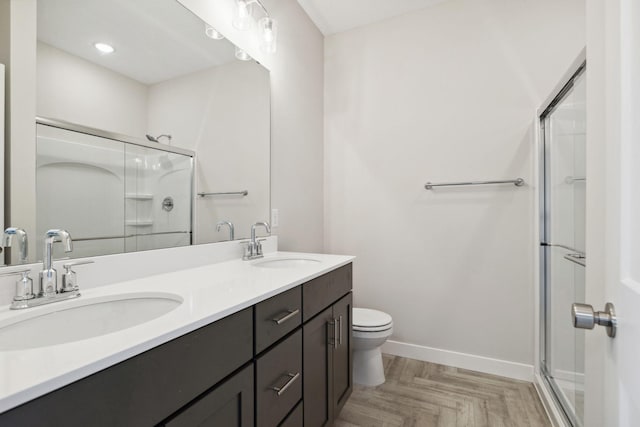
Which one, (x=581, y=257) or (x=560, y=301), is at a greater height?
(x=581, y=257)

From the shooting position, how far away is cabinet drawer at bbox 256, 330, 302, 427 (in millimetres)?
907

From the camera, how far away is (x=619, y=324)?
48 centimetres

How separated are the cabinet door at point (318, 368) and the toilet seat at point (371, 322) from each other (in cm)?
48

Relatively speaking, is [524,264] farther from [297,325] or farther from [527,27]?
[297,325]

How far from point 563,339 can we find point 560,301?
19cm

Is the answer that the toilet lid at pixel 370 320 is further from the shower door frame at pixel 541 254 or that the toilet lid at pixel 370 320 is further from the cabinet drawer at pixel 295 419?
the shower door frame at pixel 541 254

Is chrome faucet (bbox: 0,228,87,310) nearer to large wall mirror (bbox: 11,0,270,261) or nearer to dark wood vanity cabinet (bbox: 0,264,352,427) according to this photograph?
large wall mirror (bbox: 11,0,270,261)

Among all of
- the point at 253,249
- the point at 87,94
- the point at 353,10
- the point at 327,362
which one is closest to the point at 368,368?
the point at 327,362

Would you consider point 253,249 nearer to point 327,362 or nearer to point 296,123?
point 327,362

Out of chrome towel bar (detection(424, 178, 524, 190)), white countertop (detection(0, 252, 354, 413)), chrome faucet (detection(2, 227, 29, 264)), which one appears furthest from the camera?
chrome towel bar (detection(424, 178, 524, 190))

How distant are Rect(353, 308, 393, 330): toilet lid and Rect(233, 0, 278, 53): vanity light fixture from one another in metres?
1.68

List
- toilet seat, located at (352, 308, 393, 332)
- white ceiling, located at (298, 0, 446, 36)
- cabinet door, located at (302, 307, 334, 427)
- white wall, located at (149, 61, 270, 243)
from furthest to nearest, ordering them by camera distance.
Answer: white ceiling, located at (298, 0, 446, 36) < toilet seat, located at (352, 308, 393, 332) < white wall, located at (149, 61, 270, 243) < cabinet door, located at (302, 307, 334, 427)

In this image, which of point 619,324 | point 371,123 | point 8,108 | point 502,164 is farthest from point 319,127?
point 619,324

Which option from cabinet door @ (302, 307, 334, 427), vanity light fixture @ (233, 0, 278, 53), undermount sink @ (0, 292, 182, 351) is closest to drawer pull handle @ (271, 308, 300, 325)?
cabinet door @ (302, 307, 334, 427)
